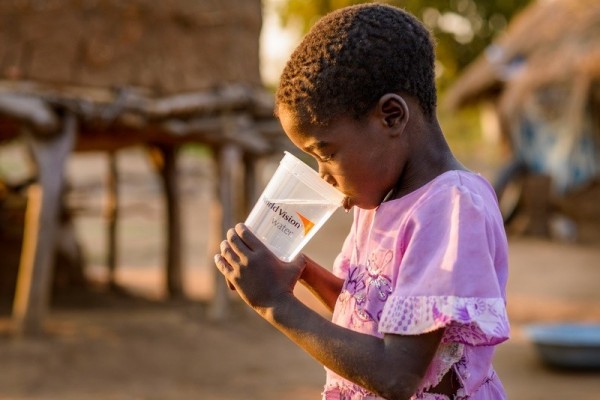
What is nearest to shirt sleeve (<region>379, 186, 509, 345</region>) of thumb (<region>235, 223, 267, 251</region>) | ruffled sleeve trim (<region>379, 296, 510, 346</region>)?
ruffled sleeve trim (<region>379, 296, 510, 346</region>)

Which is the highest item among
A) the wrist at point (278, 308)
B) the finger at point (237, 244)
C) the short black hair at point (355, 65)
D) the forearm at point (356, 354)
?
the short black hair at point (355, 65)

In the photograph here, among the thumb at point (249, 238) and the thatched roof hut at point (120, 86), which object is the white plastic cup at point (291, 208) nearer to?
the thumb at point (249, 238)

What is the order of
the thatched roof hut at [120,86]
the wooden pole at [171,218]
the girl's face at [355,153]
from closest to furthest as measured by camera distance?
the girl's face at [355,153] < the thatched roof hut at [120,86] < the wooden pole at [171,218]

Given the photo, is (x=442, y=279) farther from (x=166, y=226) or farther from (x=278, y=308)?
(x=166, y=226)

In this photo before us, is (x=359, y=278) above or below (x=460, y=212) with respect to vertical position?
below

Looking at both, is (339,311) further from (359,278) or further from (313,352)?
(313,352)

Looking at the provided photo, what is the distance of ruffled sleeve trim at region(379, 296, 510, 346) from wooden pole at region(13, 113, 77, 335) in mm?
5438

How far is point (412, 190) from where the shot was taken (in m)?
1.61

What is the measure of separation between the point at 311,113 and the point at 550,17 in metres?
14.3

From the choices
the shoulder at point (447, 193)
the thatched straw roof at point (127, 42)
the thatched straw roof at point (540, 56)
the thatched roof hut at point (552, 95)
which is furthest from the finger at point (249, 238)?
the thatched roof hut at point (552, 95)

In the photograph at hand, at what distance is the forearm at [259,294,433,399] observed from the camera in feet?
4.83

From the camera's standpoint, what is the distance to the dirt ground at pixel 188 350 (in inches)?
237

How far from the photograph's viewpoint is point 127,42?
735cm

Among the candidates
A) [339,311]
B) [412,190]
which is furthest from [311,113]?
[339,311]
